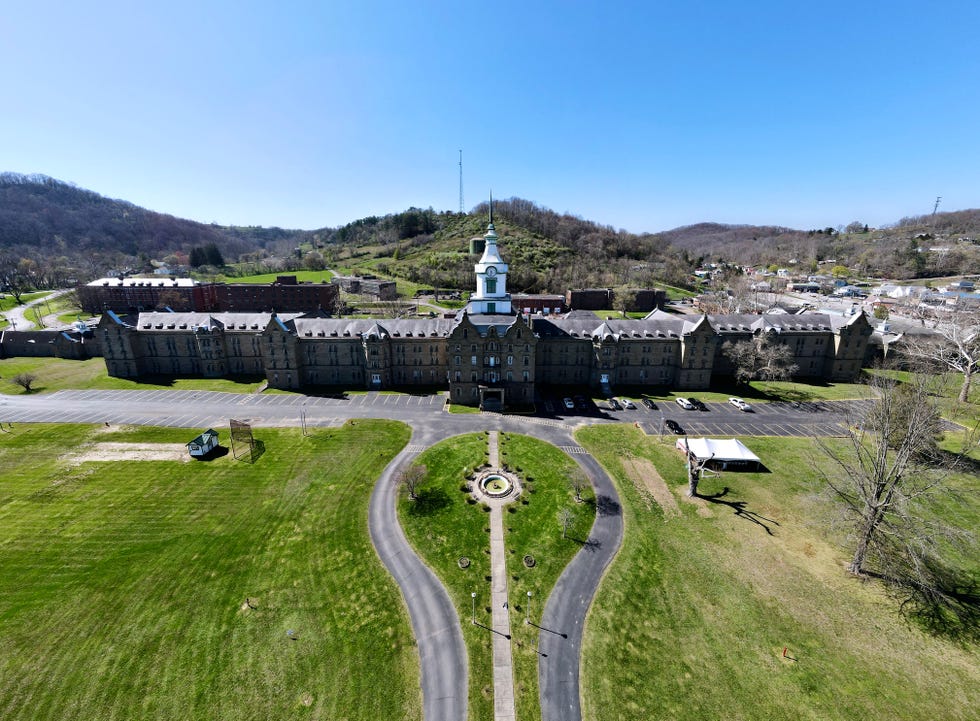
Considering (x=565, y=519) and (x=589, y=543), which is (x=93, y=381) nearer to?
(x=565, y=519)

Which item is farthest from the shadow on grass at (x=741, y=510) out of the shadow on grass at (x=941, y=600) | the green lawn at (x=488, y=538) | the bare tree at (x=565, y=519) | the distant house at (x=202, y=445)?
the distant house at (x=202, y=445)

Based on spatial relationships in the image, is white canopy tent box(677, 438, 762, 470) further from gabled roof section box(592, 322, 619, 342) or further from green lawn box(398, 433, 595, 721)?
gabled roof section box(592, 322, 619, 342)

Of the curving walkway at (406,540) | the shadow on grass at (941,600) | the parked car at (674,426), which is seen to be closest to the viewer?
the curving walkway at (406,540)

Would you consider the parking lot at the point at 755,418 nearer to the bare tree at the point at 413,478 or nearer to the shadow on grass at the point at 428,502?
the shadow on grass at the point at 428,502

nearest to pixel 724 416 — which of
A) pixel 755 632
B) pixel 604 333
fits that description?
pixel 604 333

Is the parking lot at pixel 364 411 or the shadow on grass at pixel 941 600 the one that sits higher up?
the parking lot at pixel 364 411

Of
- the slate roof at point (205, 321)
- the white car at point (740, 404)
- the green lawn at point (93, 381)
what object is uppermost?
the slate roof at point (205, 321)

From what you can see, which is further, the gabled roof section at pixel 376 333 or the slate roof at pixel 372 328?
the slate roof at pixel 372 328
